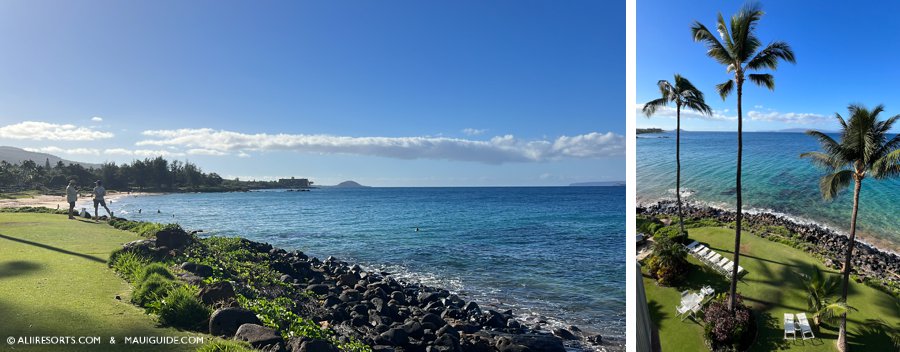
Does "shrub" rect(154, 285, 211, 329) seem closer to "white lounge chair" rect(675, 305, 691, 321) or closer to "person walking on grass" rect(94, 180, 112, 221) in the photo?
"person walking on grass" rect(94, 180, 112, 221)

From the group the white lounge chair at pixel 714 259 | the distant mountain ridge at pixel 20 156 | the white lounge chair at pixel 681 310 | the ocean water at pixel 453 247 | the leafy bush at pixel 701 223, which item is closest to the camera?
the distant mountain ridge at pixel 20 156

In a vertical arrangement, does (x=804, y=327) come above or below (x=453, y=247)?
above

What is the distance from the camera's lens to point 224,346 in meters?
3.35

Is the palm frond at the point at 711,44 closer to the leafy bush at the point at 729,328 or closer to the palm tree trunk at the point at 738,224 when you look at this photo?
the palm tree trunk at the point at 738,224

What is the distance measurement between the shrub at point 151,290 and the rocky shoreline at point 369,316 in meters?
0.25

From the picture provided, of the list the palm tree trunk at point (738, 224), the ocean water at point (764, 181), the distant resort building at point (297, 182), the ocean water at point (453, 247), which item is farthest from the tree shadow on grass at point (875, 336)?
the distant resort building at point (297, 182)

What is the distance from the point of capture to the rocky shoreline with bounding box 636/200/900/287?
4566mm

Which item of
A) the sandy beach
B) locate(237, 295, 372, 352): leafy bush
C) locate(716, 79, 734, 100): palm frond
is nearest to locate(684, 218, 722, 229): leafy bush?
locate(716, 79, 734, 100): palm frond

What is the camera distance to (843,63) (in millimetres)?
5008

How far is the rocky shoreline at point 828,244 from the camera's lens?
4566mm

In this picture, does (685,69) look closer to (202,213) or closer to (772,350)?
(772,350)

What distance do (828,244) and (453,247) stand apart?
27.9 feet

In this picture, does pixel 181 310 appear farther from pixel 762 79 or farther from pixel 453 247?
pixel 453 247

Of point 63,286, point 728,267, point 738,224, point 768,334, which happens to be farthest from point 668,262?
point 63,286
